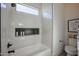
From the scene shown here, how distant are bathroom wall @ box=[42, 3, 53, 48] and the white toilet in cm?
21

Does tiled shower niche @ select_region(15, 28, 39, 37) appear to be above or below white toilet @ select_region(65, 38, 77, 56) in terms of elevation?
above

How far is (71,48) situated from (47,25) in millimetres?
399

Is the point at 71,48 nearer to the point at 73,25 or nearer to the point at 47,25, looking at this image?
the point at 73,25

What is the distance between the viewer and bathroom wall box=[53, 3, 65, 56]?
1.28m

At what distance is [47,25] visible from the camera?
1.36m

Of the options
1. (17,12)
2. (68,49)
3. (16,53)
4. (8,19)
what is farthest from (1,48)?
(68,49)

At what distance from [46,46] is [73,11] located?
538 millimetres

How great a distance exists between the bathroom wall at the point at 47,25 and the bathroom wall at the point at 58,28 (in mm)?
50

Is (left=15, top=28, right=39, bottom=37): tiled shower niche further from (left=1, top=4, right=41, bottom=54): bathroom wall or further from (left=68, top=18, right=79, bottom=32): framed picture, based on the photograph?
(left=68, top=18, right=79, bottom=32): framed picture

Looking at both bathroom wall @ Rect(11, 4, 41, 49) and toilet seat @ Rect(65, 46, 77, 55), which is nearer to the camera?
toilet seat @ Rect(65, 46, 77, 55)

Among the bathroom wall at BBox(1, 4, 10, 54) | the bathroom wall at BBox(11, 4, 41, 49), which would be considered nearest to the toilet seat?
the bathroom wall at BBox(11, 4, 41, 49)

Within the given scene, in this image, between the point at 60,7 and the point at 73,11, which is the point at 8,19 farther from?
the point at 73,11

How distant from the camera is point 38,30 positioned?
1.40 meters

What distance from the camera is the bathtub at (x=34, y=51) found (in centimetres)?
125
